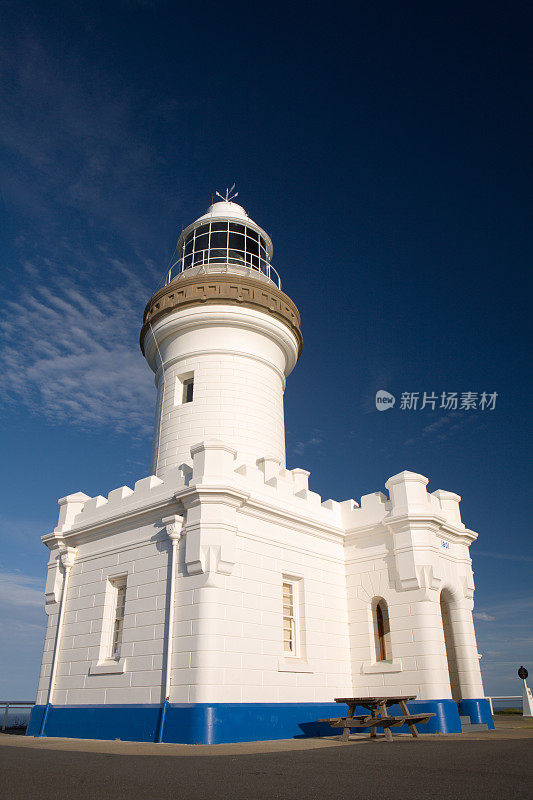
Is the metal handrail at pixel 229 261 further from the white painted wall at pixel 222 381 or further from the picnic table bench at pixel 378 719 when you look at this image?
the picnic table bench at pixel 378 719

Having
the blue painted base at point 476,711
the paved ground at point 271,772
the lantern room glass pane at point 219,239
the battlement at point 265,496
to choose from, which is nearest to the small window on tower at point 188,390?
the battlement at point 265,496

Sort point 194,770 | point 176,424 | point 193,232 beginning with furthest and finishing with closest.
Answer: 1. point 193,232
2. point 176,424
3. point 194,770

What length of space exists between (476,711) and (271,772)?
9102 millimetres

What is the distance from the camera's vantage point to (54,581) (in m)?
14.3

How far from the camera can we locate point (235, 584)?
11430 millimetres

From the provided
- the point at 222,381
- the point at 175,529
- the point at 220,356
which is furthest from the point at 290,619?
the point at 220,356

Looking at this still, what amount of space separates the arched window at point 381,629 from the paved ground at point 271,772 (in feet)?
13.1

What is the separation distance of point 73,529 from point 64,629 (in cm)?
230

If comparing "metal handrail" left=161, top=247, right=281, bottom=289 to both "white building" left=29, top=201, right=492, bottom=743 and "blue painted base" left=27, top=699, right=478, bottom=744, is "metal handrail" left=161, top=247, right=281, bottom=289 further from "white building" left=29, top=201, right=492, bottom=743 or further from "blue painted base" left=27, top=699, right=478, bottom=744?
"blue painted base" left=27, top=699, right=478, bottom=744

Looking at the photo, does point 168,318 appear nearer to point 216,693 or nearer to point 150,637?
point 150,637

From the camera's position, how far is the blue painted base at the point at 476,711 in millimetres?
13327

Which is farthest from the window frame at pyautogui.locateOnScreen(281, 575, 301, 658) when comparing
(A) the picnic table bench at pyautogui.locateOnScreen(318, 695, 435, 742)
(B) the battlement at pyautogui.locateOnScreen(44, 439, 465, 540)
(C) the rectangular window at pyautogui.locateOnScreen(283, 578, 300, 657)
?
(A) the picnic table bench at pyautogui.locateOnScreen(318, 695, 435, 742)

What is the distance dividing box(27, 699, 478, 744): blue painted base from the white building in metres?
0.03

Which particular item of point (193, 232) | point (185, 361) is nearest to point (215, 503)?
point (185, 361)
